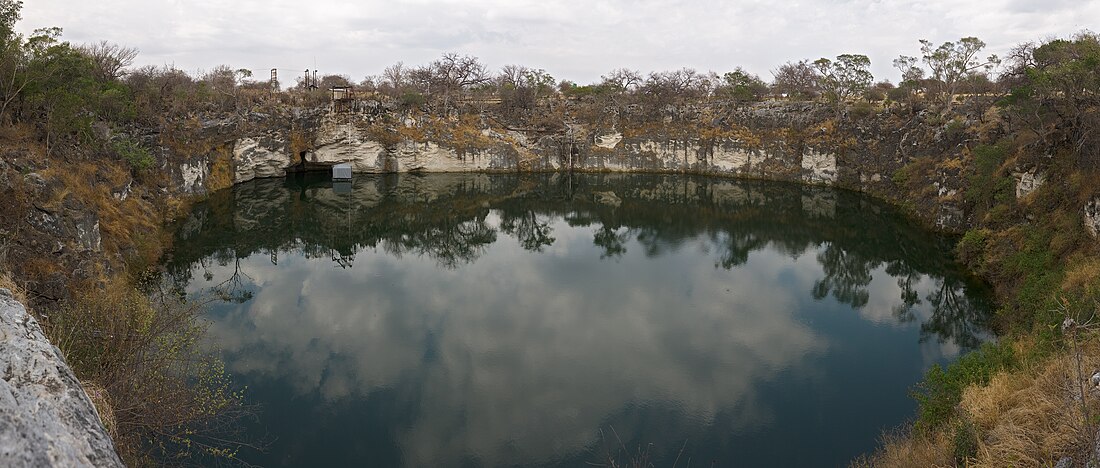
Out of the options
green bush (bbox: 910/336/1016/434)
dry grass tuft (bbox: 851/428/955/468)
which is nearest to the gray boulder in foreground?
dry grass tuft (bbox: 851/428/955/468)

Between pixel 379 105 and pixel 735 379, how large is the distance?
2008 inches

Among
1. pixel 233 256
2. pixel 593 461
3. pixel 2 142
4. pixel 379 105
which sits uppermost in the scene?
pixel 379 105

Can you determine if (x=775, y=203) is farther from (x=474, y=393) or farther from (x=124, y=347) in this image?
(x=124, y=347)

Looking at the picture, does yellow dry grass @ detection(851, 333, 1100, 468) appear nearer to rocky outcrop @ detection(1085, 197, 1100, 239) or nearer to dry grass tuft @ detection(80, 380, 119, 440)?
rocky outcrop @ detection(1085, 197, 1100, 239)

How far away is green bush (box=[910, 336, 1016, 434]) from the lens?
48.4 ft

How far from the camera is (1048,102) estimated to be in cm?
2911

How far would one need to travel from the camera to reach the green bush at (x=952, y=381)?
581 inches

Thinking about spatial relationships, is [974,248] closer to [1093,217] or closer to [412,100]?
[1093,217]

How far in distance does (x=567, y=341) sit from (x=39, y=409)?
1608 centimetres

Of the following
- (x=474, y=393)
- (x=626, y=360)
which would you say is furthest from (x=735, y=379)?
(x=474, y=393)

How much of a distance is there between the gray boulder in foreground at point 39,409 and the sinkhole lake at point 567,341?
20.2 feet

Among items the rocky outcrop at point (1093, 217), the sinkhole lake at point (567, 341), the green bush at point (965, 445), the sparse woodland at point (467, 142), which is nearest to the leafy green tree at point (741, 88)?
the sparse woodland at point (467, 142)

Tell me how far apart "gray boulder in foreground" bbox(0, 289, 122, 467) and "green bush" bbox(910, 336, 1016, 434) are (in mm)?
15997

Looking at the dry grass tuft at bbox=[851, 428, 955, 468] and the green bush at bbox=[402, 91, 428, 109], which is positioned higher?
the green bush at bbox=[402, 91, 428, 109]
